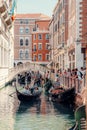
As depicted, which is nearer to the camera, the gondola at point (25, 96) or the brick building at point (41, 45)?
the gondola at point (25, 96)

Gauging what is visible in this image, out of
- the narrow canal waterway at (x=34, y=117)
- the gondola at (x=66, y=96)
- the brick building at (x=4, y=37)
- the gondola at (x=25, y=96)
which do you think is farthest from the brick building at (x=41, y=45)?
the narrow canal waterway at (x=34, y=117)

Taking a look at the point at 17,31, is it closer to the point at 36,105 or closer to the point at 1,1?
the point at 1,1

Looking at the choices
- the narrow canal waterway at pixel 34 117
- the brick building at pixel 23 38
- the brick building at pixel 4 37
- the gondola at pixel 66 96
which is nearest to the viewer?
the narrow canal waterway at pixel 34 117

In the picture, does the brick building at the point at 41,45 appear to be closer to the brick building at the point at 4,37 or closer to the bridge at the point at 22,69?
the bridge at the point at 22,69

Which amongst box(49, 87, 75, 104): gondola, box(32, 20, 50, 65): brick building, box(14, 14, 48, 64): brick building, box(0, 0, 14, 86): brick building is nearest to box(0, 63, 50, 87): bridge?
box(0, 0, 14, 86): brick building

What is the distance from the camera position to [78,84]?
18500mm

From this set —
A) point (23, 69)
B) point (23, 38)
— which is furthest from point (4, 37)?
point (23, 38)

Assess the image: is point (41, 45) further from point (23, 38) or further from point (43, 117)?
point (43, 117)

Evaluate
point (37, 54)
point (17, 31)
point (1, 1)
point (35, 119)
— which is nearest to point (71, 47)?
point (1, 1)

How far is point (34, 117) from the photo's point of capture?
15.2m

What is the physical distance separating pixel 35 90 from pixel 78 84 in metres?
4.33

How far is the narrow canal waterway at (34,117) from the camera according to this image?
42.8ft

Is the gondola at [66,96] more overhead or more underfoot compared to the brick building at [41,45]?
more underfoot

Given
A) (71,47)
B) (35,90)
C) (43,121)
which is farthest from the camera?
(71,47)
